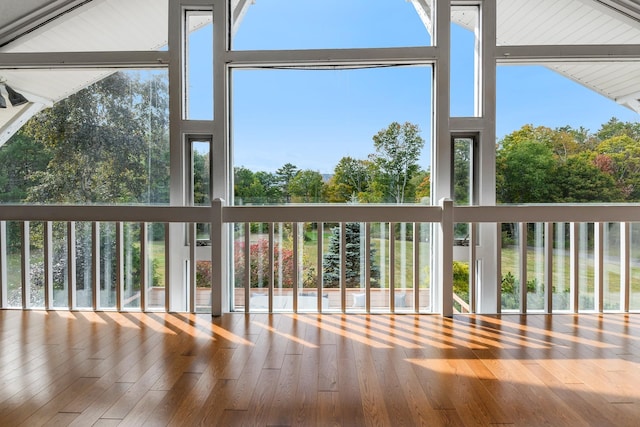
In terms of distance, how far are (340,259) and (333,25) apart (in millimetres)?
1807

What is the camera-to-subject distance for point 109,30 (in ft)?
10.3

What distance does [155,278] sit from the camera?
10.4 feet

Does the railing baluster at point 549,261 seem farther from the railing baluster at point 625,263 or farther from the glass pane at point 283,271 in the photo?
the glass pane at point 283,271

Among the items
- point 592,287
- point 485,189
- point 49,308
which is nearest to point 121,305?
point 49,308

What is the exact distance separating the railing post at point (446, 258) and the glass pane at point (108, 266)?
A: 8.20 ft

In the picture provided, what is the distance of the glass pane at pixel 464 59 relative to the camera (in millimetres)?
3084

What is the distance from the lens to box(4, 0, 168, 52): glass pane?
3.11m

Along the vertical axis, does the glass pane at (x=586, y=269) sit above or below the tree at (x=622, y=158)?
below

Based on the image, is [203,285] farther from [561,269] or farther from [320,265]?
[561,269]

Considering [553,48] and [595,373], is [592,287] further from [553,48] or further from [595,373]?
[553,48]

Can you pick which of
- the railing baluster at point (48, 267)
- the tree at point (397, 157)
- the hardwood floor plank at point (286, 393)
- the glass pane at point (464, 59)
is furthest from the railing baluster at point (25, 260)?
the glass pane at point (464, 59)

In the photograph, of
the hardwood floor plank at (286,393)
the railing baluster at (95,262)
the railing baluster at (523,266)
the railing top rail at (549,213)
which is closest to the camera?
the hardwood floor plank at (286,393)

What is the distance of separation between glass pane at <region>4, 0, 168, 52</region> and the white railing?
130 centimetres

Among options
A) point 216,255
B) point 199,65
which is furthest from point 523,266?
point 199,65
